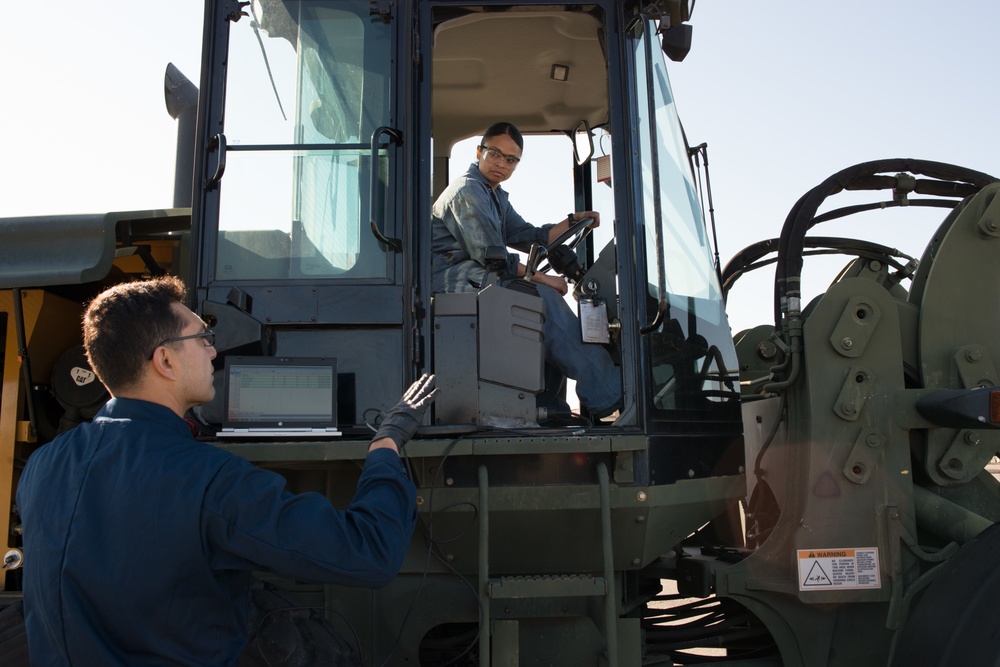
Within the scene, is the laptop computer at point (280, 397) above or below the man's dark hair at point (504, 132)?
below

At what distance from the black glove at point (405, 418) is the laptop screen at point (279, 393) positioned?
1.56ft

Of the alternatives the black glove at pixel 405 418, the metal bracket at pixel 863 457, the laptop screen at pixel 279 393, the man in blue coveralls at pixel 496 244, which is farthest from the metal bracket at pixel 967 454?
the laptop screen at pixel 279 393

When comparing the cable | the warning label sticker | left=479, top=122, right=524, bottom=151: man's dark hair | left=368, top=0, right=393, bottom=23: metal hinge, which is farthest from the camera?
left=479, top=122, right=524, bottom=151: man's dark hair

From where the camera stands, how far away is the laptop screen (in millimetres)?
2795

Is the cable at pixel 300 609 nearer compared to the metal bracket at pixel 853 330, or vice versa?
the cable at pixel 300 609

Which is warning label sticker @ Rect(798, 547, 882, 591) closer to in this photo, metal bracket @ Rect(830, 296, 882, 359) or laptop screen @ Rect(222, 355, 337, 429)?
metal bracket @ Rect(830, 296, 882, 359)

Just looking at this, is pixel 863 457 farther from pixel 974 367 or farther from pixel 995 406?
pixel 974 367

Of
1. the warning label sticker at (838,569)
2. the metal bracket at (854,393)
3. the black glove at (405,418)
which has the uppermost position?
the metal bracket at (854,393)

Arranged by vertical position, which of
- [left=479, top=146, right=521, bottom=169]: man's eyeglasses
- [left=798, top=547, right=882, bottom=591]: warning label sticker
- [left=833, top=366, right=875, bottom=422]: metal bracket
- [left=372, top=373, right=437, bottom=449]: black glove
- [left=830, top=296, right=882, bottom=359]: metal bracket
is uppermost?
[left=479, top=146, right=521, bottom=169]: man's eyeglasses

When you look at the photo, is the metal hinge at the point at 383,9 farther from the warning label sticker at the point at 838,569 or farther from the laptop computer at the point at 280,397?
the warning label sticker at the point at 838,569

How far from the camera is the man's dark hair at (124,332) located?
2.02 metres

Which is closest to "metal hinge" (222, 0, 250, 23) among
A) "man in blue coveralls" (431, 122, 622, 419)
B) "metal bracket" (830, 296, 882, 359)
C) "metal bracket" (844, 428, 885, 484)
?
"man in blue coveralls" (431, 122, 622, 419)

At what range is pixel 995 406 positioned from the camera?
290 centimetres

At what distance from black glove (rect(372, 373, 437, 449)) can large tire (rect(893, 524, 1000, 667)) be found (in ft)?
6.08
